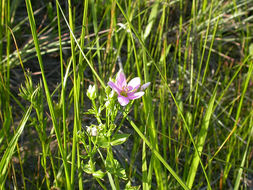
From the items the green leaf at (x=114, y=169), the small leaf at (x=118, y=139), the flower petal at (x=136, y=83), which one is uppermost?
the flower petal at (x=136, y=83)

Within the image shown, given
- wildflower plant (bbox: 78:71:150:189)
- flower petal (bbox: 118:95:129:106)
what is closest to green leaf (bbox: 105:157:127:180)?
wildflower plant (bbox: 78:71:150:189)

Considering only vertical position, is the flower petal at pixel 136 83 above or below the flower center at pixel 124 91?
above

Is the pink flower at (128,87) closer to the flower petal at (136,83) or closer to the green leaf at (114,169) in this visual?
the flower petal at (136,83)

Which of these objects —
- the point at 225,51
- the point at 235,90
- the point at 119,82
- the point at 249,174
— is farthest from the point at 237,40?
the point at 119,82

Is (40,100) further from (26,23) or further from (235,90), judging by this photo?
(235,90)

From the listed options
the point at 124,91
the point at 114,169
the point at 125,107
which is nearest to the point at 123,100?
the point at 124,91

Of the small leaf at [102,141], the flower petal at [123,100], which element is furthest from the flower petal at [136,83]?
the small leaf at [102,141]

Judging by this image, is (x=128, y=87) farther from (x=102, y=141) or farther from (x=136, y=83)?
(x=102, y=141)

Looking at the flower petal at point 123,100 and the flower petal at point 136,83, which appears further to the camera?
the flower petal at point 136,83

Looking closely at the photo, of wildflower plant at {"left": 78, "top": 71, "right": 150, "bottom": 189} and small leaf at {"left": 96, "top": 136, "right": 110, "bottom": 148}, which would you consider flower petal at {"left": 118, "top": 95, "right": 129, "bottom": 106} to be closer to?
wildflower plant at {"left": 78, "top": 71, "right": 150, "bottom": 189}
